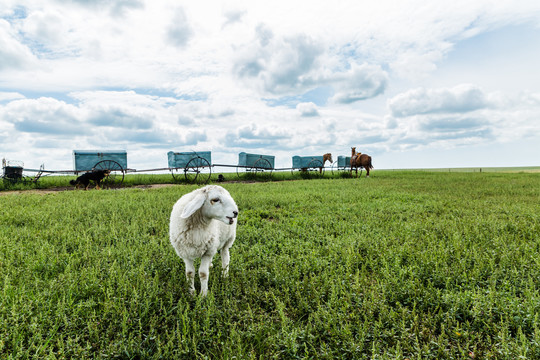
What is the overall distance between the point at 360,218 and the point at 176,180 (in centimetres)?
1499

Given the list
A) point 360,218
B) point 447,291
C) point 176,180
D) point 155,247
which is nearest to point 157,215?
point 155,247

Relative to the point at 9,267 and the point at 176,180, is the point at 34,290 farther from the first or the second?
the point at 176,180

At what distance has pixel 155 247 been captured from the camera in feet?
15.5

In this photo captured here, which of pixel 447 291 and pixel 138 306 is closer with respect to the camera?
pixel 138 306


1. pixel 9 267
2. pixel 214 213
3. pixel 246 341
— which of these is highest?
pixel 214 213

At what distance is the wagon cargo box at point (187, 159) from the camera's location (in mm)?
18047

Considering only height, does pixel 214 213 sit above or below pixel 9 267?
above

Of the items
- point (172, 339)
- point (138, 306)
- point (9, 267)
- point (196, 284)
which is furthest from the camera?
point (9, 267)

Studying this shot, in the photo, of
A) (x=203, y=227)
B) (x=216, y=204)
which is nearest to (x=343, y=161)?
(x=203, y=227)

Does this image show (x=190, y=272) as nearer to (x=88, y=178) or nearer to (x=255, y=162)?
(x=88, y=178)

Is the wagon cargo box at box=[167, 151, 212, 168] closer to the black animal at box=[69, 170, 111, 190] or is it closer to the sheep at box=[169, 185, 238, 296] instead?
the black animal at box=[69, 170, 111, 190]

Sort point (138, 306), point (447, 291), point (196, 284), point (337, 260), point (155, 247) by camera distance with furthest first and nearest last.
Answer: point (155, 247), point (337, 260), point (196, 284), point (447, 291), point (138, 306)

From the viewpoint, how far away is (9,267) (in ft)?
12.9

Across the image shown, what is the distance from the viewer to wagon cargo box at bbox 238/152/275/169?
21078mm
